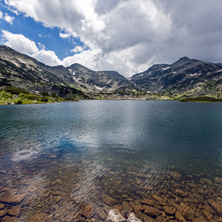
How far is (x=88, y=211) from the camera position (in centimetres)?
1359

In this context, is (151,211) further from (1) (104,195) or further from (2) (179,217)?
(1) (104,195)

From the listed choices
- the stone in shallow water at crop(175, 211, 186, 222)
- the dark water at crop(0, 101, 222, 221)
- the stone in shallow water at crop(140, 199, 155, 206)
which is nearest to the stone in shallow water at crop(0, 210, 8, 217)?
the dark water at crop(0, 101, 222, 221)

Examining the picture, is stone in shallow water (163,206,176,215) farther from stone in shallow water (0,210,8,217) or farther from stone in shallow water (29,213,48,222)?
stone in shallow water (0,210,8,217)

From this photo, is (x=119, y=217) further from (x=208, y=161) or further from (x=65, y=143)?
(x=65, y=143)

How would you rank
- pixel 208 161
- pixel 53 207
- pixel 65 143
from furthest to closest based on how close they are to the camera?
pixel 65 143
pixel 208 161
pixel 53 207

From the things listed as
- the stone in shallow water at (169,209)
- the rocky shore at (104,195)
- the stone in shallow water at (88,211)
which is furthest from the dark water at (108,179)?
the stone in shallow water at (169,209)

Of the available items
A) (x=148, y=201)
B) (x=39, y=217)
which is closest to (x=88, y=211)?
(x=39, y=217)

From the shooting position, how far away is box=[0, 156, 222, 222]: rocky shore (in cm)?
1318

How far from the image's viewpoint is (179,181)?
18.6m

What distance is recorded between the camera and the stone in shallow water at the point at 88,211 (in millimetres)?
13078

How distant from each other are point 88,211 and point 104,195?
2.73 m

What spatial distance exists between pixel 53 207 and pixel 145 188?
11.1 m

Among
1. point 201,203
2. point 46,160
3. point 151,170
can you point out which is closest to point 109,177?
point 151,170

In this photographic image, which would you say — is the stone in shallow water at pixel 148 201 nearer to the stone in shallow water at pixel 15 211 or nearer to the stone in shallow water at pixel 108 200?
the stone in shallow water at pixel 108 200
